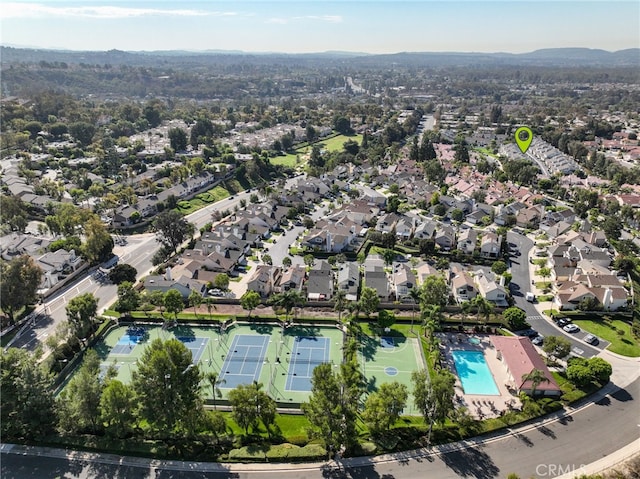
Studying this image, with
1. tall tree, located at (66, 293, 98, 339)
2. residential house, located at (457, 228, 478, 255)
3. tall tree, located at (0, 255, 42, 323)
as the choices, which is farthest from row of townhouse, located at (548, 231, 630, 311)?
tall tree, located at (0, 255, 42, 323)

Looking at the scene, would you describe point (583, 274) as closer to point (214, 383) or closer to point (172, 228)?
point (214, 383)

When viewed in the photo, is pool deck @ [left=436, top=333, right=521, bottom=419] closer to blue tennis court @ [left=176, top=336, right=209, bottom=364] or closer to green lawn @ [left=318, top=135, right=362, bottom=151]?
blue tennis court @ [left=176, top=336, right=209, bottom=364]

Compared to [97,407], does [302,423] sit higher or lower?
lower

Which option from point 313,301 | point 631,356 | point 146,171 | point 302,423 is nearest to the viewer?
point 302,423

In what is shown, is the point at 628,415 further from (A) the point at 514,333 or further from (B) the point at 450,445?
(B) the point at 450,445

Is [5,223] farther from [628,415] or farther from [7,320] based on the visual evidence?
[628,415]

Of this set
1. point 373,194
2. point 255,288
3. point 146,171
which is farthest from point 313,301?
point 146,171

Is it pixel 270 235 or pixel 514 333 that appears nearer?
pixel 514 333

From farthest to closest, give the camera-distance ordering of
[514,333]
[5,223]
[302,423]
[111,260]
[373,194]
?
1. [373,194]
2. [5,223]
3. [111,260]
4. [514,333]
5. [302,423]
